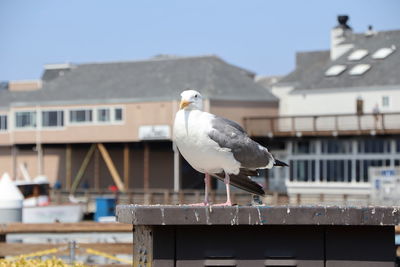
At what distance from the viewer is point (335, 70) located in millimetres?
75125

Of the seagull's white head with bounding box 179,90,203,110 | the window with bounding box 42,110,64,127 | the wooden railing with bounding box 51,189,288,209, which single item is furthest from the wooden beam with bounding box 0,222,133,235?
the window with bounding box 42,110,64,127

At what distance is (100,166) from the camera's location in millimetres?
75812

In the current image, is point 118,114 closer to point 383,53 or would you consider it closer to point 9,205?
point 383,53

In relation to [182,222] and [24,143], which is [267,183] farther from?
[182,222]

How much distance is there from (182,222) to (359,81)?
64565 millimetres

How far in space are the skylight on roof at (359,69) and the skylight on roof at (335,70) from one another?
91 cm

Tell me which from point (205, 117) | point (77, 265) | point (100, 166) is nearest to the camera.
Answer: point (205, 117)

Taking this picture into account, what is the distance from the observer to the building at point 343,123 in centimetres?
6606

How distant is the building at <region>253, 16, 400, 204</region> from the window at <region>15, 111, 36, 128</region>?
14.9 meters

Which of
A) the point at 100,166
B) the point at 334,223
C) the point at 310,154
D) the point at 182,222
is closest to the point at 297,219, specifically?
the point at 334,223

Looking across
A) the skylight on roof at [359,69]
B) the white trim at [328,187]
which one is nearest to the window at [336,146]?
the white trim at [328,187]

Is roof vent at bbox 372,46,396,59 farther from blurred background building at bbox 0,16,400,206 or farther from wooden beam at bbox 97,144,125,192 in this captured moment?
wooden beam at bbox 97,144,125,192

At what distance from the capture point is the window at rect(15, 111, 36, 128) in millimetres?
76312

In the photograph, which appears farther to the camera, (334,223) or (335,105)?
(335,105)
